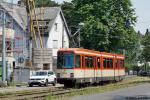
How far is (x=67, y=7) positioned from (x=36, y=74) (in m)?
57.0

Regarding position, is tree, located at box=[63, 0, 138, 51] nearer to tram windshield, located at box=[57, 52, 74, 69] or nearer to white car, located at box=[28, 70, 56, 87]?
white car, located at box=[28, 70, 56, 87]

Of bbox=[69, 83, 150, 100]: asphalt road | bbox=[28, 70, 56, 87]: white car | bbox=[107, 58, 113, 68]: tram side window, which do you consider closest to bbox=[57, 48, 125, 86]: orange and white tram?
bbox=[107, 58, 113, 68]: tram side window


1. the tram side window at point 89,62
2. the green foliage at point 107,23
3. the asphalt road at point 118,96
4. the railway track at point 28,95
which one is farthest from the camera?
the green foliage at point 107,23

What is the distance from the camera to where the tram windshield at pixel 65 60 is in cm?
3912

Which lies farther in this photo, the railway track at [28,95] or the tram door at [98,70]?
the tram door at [98,70]

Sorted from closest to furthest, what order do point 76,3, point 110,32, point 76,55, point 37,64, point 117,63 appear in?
1. point 76,55
2. point 117,63
3. point 37,64
4. point 110,32
5. point 76,3

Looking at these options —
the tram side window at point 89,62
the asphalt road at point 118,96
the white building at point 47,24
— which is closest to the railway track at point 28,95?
the asphalt road at point 118,96

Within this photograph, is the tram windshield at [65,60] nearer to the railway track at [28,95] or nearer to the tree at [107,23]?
the railway track at [28,95]

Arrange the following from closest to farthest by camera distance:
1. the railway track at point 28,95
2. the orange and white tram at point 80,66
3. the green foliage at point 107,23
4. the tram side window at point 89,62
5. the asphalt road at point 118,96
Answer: the asphalt road at point 118,96 → the railway track at point 28,95 → the orange and white tram at point 80,66 → the tram side window at point 89,62 → the green foliage at point 107,23

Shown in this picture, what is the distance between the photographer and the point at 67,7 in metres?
104

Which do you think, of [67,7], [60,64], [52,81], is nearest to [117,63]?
[52,81]

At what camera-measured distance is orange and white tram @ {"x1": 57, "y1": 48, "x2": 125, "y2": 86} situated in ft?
128

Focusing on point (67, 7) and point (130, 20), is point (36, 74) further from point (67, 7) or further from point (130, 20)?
point (67, 7)

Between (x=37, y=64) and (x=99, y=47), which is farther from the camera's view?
(x=99, y=47)
